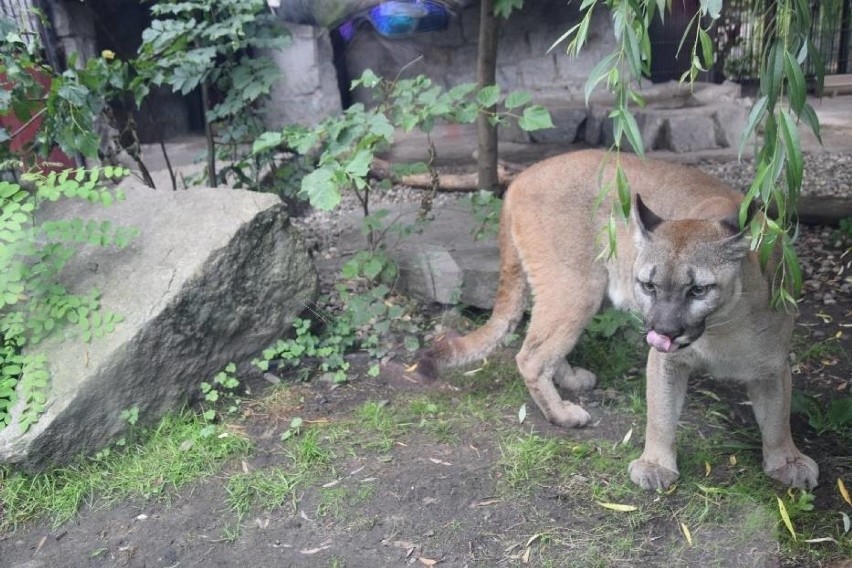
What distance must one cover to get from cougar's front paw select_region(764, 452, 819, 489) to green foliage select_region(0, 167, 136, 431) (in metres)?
2.95

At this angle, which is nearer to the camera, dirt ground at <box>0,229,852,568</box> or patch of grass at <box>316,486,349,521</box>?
dirt ground at <box>0,229,852,568</box>

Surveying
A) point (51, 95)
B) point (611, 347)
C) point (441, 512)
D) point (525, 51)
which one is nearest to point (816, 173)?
point (611, 347)

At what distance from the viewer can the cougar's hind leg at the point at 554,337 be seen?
370 centimetres

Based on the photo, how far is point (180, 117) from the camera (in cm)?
926

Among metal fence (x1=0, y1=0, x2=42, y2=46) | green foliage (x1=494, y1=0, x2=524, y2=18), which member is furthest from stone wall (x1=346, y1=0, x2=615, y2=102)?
green foliage (x1=494, y1=0, x2=524, y2=18)

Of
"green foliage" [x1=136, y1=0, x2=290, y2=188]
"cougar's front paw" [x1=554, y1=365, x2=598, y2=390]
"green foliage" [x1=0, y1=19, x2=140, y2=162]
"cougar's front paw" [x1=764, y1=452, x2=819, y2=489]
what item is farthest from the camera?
"green foliage" [x1=136, y1=0, x2=290, y2=188]

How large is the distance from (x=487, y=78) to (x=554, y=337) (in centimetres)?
235

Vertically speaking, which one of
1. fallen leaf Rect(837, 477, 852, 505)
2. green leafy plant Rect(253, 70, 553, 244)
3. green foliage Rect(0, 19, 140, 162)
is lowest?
fallen leaf Rect(837, 477, 852, 505)

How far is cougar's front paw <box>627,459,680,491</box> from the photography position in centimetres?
330

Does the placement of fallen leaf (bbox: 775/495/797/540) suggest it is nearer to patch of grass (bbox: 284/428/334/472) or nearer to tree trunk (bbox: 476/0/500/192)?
patch of grass (bbox: 284/428/334/472)

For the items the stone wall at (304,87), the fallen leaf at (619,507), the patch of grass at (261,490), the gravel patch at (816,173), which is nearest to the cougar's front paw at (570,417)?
the fallen leaf at (619,507)

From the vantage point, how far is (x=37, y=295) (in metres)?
3.87

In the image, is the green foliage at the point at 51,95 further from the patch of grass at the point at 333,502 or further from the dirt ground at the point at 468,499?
the patch of grass at the point at 333,502

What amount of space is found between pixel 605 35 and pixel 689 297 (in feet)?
28.1
